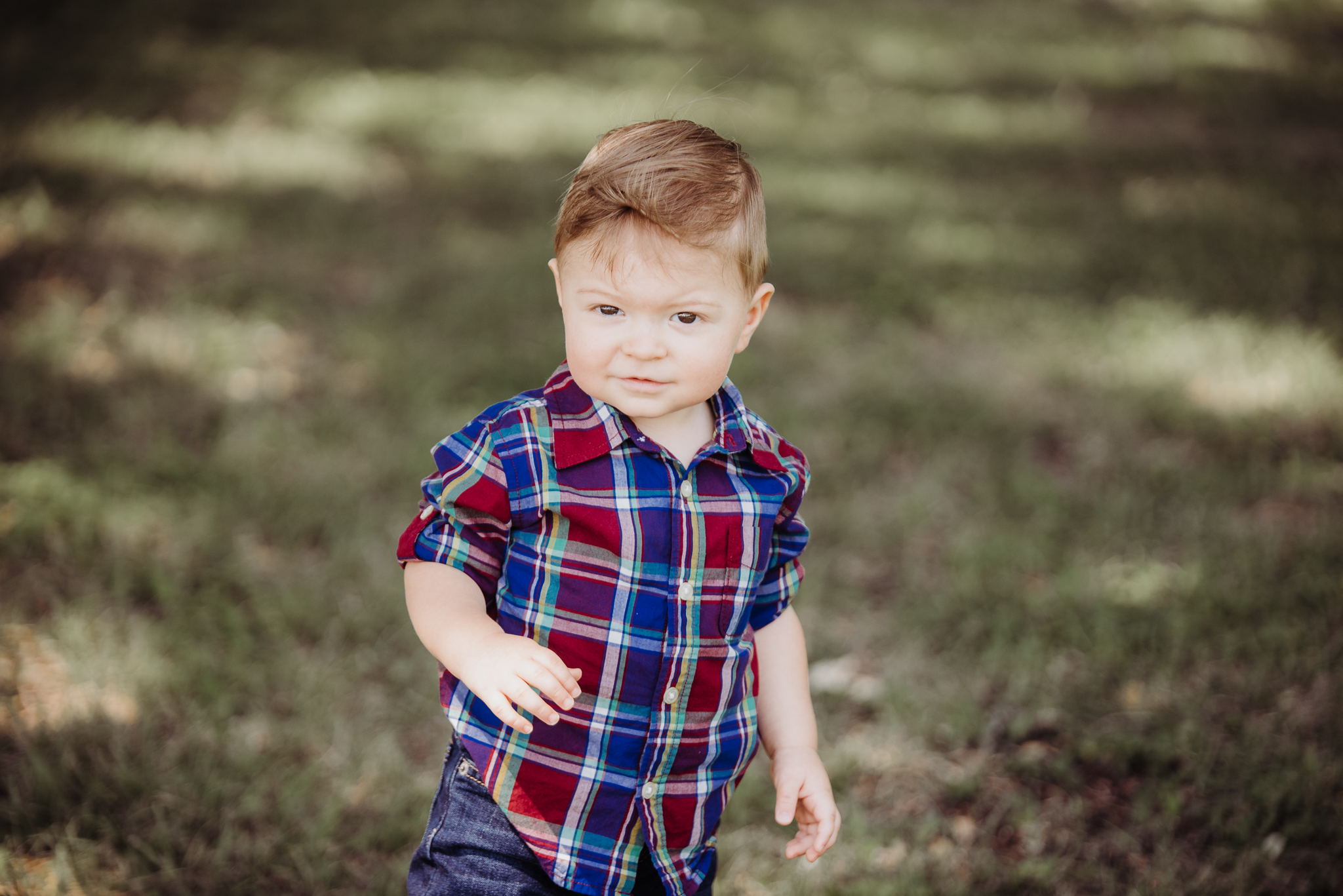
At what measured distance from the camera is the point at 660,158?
4.50 ft

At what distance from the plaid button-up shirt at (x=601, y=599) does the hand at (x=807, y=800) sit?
0.41 feet

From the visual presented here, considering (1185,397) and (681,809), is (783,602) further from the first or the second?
(1185,397)

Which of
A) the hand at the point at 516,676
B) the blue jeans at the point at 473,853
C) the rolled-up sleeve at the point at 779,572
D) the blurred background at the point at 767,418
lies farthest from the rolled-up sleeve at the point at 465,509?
the blurred background at the point at 767,418

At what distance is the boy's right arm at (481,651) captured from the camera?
50.2 inches

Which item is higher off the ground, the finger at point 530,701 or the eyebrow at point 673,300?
the eyebrow at point 673,300

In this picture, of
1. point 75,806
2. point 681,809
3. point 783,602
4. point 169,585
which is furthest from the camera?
point 169,585

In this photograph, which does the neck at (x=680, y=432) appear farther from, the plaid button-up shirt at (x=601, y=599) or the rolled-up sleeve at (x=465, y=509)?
the rolled-up sleeve at (x=465, y=509)

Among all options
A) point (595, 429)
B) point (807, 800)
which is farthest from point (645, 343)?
point (807, 800)

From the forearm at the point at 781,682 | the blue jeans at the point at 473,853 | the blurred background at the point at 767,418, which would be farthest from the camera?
the blurred background at the point at 767,418

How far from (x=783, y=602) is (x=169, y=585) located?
76.1 inches

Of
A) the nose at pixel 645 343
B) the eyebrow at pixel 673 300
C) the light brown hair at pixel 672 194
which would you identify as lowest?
the nose at pixel 645 343

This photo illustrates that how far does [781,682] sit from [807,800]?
7.3 inches

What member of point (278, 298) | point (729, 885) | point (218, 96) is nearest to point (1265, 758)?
point (729, 885)

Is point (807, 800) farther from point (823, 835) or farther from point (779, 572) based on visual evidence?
point (779, 572)
